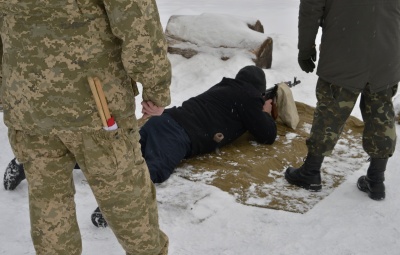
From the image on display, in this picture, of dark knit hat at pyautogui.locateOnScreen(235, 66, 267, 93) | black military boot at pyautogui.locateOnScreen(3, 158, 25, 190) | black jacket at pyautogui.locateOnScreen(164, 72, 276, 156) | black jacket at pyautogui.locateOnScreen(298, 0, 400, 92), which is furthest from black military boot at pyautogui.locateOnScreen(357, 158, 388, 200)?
black military boot at pyautogui.locateOnScreen(3, 158, 25, 190)

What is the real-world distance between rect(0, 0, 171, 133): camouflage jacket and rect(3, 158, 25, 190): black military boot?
130 cm

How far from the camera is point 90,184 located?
6.01ft

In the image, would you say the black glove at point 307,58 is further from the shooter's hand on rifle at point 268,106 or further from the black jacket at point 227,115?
the shooter's hand on rifle at point 268,106

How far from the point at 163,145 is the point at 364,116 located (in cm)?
140

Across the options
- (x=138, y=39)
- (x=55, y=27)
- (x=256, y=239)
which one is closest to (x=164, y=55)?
(x=138, y=39)

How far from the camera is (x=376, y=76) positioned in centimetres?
275

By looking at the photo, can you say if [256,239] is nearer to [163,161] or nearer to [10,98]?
[163,161]

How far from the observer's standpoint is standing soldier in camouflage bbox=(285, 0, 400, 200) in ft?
8.80

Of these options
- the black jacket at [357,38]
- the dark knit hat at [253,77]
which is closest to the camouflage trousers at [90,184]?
the black jacket at [357,38]

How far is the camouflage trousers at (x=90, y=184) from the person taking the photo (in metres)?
1.73

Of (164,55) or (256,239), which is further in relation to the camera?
(256,239)

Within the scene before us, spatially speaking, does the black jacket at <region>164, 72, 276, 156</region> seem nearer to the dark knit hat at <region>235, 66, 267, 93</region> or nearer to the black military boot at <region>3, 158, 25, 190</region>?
the dark knit hat at <region>235, 66, 267, 93</region>

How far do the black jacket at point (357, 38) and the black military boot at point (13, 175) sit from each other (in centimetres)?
198

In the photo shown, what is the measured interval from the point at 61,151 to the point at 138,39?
54 centimetres
